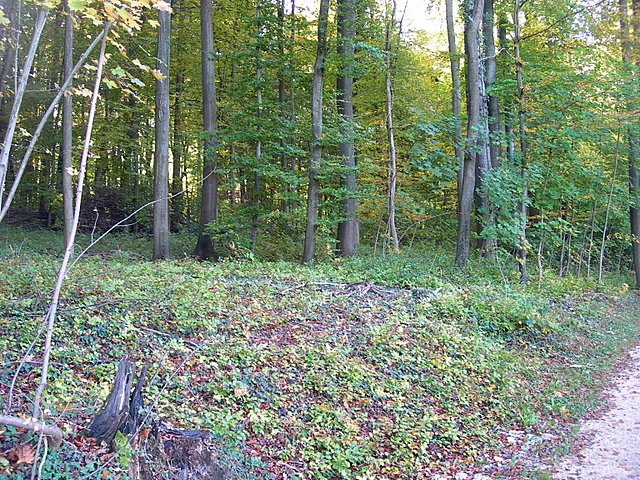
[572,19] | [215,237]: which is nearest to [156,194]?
[215,237]

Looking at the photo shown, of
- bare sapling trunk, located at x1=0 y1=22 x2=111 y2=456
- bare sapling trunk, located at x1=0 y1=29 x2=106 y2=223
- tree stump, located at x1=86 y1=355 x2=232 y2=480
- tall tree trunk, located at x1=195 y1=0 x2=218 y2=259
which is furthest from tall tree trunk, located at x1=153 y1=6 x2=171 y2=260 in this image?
bare sapling trunk, located at x1=0 y1=22 x2=111 y2=456

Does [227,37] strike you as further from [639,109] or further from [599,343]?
[599,343]

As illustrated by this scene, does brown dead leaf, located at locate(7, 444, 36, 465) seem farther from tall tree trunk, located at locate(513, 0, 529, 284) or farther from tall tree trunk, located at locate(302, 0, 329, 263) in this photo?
tall tree trunk, located at locate(513, 0, 529, 284)

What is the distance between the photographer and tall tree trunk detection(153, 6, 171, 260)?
12320 millimetres

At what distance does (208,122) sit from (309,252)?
16.6 ft

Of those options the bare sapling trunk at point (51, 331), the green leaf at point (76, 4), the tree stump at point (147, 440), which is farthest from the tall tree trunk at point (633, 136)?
the bare sapling trunk at point (51, 331)

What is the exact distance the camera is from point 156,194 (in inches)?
513

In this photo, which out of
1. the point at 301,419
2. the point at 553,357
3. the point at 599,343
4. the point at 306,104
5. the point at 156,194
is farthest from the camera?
the point at 306,104

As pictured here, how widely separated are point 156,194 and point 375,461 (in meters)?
10.2

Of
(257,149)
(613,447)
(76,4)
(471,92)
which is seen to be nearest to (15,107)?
(76,4)

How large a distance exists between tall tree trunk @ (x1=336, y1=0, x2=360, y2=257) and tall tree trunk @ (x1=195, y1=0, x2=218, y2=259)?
12.3 feet

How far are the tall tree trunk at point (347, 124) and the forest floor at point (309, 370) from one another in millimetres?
4314

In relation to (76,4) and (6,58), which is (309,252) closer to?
(6,58)

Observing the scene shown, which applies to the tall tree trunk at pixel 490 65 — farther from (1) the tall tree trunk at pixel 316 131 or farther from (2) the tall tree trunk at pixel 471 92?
(1) the tall tree trunk at pixel 316 131
